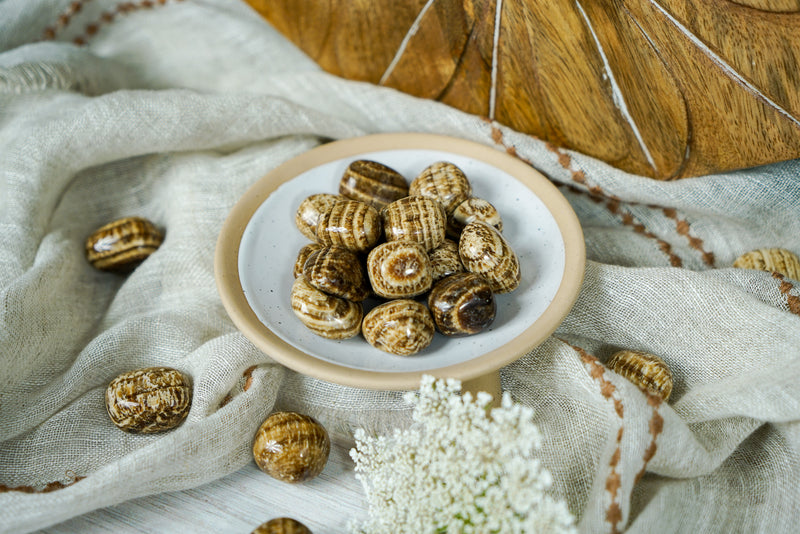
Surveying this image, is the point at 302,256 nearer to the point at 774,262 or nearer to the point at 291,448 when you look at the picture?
the point at 291,448

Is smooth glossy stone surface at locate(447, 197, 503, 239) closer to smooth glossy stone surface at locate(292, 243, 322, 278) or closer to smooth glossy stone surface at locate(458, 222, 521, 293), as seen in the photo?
smooth glossy stone surface at locate(458, 222, 521, 293)

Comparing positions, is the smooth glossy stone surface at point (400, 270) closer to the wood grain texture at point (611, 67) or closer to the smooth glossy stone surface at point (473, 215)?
the smooth glossy stone surface at point (473, 215)

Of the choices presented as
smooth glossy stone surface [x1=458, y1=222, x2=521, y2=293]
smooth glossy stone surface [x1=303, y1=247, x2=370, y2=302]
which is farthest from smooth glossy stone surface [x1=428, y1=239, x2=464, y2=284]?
smooth glossy stone surface [x1=303, y1=247, x2=370, y2=302]

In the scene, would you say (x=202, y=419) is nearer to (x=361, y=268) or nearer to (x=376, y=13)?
(x=361, y=268)

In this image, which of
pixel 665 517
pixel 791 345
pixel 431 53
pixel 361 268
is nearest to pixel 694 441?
pixel 665 517

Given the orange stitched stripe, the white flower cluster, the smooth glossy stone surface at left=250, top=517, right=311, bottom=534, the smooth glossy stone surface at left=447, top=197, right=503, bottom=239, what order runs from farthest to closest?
1. the orange stitched stripe
2. the smooth glossy stone surface at left=447, top=197, right=503, bottom=239
3. the smooth glossy stone surface at left=250, top=517, right=311, bottom=534
4. the white flower cluster

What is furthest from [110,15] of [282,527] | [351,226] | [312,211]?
[282,527]

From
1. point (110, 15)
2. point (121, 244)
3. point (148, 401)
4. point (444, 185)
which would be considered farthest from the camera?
point (110, 15)
